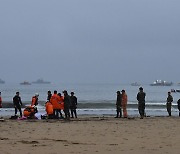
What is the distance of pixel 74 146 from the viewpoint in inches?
465

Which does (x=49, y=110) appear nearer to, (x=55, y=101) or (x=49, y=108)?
(x=49, y=108)

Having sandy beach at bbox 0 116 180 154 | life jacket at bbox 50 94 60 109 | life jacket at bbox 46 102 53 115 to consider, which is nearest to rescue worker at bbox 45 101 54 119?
life jacket at bbox 46 102 53 115

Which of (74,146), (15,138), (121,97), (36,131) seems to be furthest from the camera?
(121,97)

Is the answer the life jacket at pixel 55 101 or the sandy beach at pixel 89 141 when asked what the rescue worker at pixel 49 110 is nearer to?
the life jacket at pixel 55 101

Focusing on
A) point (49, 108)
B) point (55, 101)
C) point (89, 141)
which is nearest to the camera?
point (89, 141)

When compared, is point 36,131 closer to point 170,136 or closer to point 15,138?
point 15,138

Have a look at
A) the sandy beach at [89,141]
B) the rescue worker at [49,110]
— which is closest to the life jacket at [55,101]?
the rescue worker at [49,110]

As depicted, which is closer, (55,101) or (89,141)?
(89,141)

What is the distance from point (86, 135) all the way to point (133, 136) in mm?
1573

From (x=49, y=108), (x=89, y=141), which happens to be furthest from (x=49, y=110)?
(x=89, y=141)

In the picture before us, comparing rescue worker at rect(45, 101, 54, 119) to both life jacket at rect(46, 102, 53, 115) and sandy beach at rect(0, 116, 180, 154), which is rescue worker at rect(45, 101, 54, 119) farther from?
sandy beach at rect(0, 116, 180, 154)

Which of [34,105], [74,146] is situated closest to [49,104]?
[34,105]

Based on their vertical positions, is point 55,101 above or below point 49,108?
above

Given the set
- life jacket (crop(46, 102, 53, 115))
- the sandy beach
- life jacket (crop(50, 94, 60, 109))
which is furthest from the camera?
life jacket (crop(50, 94, 60, 109))
